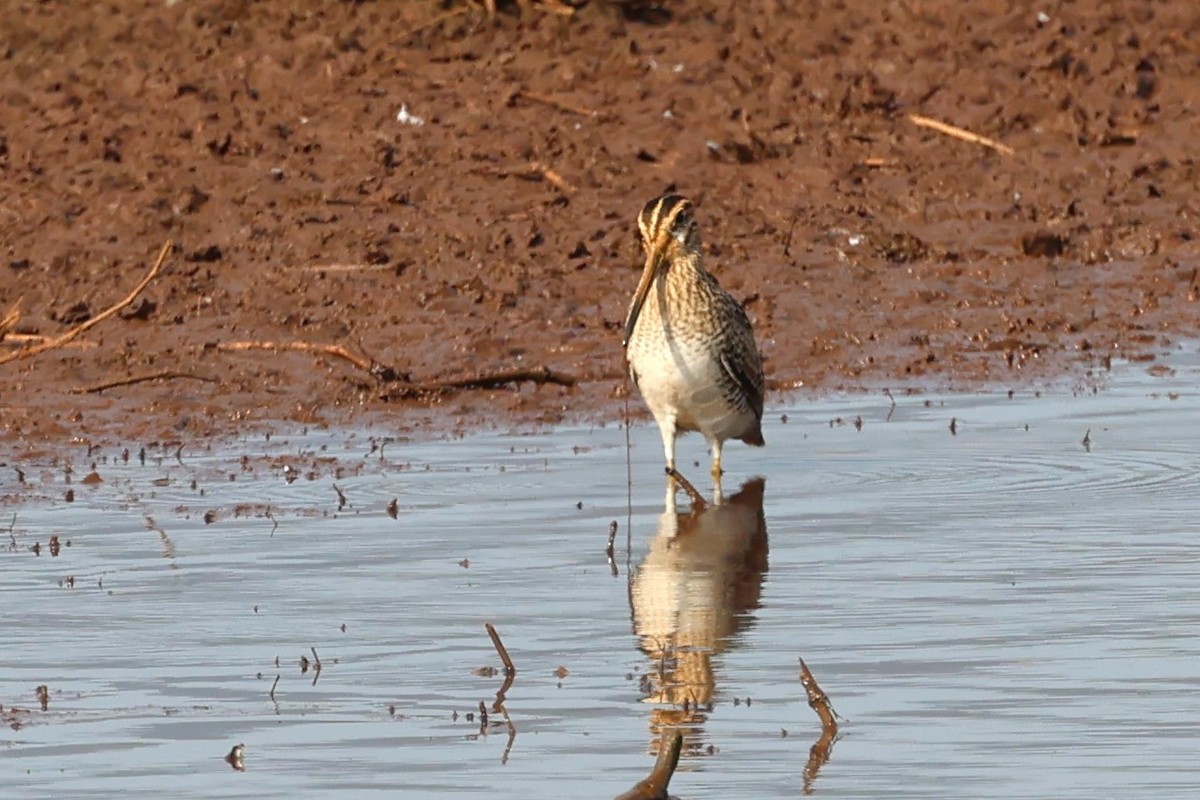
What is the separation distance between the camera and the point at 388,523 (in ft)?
30.1

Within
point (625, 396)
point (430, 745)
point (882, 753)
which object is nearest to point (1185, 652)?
point (882, 753)

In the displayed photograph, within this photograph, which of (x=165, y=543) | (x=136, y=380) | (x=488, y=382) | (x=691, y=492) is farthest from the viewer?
(x=488, y=382)

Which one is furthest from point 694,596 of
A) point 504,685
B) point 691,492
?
point 691,492

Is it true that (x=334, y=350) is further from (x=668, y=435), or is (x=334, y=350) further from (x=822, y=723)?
(x=822, y=723)

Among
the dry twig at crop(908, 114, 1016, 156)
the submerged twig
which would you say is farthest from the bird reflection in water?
the dry twig at crop(908, 114, 1016, 156)

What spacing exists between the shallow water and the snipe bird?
267 mm

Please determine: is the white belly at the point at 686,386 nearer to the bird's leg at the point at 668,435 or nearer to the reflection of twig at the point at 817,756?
the bird's leg at the point at 668,435

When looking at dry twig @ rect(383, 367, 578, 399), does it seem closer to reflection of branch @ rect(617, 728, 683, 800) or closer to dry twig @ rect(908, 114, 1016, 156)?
dry twig @ rect(908, 114, 1016, 156)

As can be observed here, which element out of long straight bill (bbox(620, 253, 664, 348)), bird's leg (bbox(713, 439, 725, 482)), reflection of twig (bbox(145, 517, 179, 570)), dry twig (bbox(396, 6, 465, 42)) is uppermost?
dry twig (bbox(396, 6, 465, 42))

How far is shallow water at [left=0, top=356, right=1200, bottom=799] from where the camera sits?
6023mm

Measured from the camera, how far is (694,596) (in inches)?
313

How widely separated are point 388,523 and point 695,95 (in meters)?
6.73

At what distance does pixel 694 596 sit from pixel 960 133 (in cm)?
782

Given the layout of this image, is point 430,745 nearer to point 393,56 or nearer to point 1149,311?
point 1149,311
